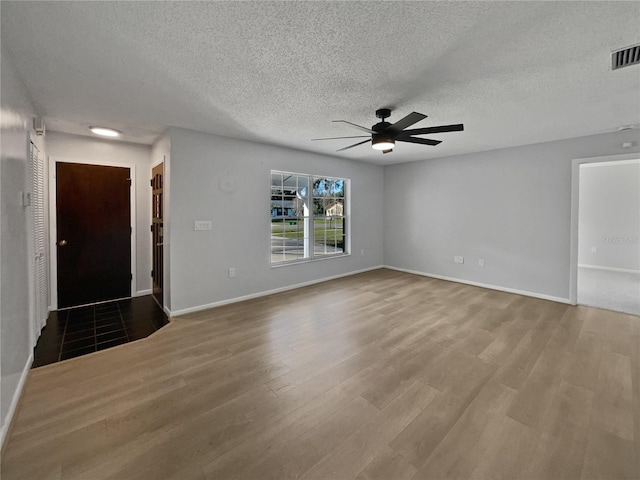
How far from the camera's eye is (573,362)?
2.54 m

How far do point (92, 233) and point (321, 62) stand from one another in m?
4.21

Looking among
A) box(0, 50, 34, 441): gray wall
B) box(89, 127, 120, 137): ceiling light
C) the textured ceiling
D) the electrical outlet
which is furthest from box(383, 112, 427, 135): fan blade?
box(89, 127, 120, 137): ceiling light

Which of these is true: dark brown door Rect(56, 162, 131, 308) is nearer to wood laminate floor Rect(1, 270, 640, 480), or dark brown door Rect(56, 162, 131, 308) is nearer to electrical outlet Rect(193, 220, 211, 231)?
electrical outlet Rect(193, 220, 211, 231)

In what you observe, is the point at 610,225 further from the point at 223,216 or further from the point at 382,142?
the point at 223,216

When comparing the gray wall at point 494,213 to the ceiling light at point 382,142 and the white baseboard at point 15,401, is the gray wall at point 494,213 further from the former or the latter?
the white baseboard at point 15,401

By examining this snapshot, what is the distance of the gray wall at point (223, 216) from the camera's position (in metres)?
3.71

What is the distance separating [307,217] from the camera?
5.33 m

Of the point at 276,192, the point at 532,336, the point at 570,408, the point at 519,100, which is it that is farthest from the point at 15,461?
the point at 519,100

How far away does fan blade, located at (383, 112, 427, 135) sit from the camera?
2410mm

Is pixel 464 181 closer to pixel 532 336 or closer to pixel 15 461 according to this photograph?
pixel 532 336

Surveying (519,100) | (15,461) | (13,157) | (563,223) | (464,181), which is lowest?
(15,461)

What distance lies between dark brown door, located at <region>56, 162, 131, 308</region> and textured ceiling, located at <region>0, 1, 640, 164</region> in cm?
94

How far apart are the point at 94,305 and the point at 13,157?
287 centimetres

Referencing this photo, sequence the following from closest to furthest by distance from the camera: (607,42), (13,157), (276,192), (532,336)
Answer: (607,42), (13,157), (532,336), (276,192)
